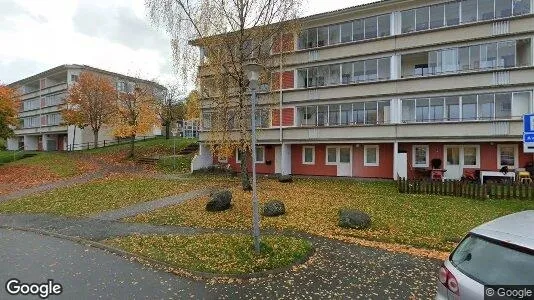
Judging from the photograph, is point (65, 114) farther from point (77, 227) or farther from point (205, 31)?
point (77, 227)


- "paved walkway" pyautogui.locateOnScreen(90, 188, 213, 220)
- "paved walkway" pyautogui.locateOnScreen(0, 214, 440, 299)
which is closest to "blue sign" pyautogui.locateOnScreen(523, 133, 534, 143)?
"paved walkway" pyautogui.locateOnScreen(0, 214, 440, 299)

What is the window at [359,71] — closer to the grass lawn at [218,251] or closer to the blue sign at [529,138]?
the blue sign at [529,138]

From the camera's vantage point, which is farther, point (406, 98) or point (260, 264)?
point (406, 98)

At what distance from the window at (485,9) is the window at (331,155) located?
44.8 feet

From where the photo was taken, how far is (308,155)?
30797mm

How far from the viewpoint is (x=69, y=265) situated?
8.82 meters

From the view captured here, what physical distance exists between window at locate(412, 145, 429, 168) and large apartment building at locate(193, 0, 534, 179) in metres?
0.07

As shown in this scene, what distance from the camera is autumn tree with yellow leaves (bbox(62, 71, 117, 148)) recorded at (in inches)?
1719

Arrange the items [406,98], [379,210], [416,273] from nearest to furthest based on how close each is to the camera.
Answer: [416,273] < [379,210] < [406,98]

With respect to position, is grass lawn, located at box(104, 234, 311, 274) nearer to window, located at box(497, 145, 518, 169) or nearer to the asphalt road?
the asphalt road

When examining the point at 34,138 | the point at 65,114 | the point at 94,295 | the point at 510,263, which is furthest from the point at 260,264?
the point at 34,138

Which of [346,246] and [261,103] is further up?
[261,103]

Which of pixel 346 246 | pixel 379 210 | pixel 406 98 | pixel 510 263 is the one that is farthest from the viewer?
pixel 406 98

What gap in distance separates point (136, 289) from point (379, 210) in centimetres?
1141
